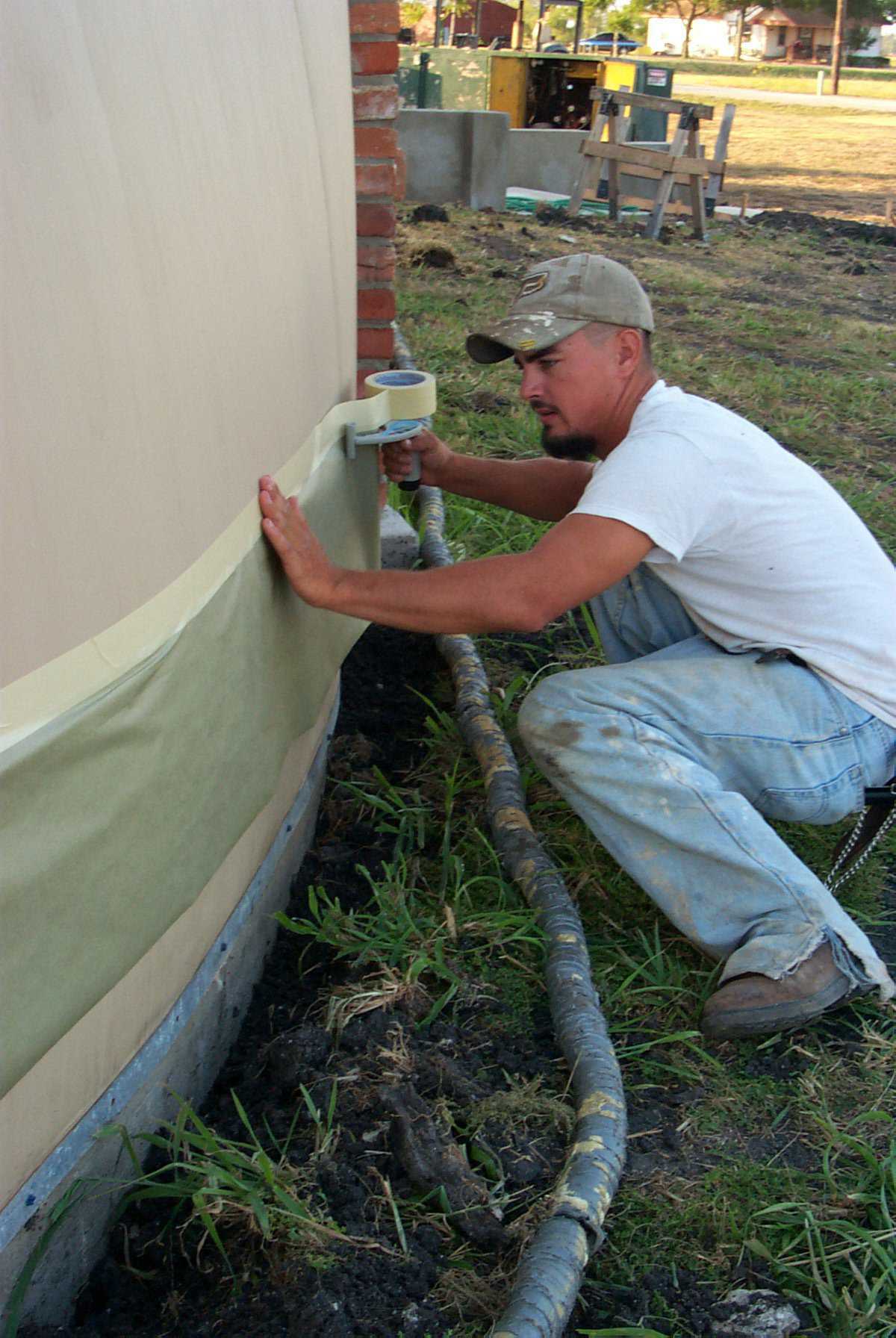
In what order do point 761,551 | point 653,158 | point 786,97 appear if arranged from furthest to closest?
point 786,97 < point 653,158 < point 761,551

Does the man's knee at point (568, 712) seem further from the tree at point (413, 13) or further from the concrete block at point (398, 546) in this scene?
the tree at point (413, 13)

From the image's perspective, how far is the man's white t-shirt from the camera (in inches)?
92.3

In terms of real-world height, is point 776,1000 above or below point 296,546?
below

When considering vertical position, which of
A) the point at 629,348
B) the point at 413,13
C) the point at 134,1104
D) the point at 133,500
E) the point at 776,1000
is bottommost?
the point at 776,1000

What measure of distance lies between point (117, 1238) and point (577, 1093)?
Answer: 0.77 m

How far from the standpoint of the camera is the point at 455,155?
12.0 m

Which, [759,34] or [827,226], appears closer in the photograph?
[827,226]

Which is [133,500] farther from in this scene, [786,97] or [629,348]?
[786,97]

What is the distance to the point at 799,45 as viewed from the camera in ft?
198

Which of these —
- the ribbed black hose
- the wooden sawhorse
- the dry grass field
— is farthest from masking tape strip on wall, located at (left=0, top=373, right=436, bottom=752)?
the dry grass field

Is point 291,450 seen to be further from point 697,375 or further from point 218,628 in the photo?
point 697,375

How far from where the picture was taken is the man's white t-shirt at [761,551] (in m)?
2.34

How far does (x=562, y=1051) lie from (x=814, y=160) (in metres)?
22.1

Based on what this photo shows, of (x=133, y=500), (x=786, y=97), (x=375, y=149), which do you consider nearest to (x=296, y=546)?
(x=133, y=500)
